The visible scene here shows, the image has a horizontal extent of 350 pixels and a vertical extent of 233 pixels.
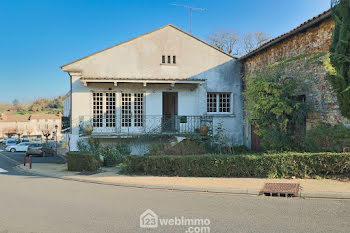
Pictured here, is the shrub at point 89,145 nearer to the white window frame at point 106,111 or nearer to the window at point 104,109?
the white window frame at point 106,111

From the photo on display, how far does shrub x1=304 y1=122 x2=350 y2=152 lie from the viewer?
8711mm

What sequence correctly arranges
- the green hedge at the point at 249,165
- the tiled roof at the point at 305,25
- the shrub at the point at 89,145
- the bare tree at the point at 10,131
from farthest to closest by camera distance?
the bare tree at the point at 10,131, the shrub at the point at 89,145, the tiled roof at the point at 305,25, the green hedge at the point at 249,165

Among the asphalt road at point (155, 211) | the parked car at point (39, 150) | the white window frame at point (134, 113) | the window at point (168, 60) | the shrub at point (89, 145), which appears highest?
the window at point (168, 60)

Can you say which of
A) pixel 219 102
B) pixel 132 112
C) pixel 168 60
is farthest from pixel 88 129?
pixel 219 102

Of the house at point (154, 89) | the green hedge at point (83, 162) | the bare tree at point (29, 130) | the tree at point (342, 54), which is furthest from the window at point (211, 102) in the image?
the bare tree at point (29, 130)

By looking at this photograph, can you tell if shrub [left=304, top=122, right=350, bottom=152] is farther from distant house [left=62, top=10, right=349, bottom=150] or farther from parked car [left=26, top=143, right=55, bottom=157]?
parked car [left=26, top=143, right=55, bottom=157]

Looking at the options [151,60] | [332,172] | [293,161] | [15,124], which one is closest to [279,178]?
[293,161]

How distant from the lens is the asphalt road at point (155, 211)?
16.3 feet

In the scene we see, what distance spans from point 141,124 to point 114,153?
7.85 ft

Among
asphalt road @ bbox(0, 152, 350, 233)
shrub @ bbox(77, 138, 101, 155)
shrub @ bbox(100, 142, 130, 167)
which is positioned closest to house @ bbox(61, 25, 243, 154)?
shrub @ bbox(77, 138, 101, 155)

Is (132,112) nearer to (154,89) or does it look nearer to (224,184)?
(154,89)

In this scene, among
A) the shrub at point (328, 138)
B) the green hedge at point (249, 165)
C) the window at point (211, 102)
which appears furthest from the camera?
the window at point (211, 102)

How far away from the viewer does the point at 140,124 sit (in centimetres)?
1532

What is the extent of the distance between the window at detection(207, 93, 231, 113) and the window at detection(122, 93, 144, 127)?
12.9 feet
